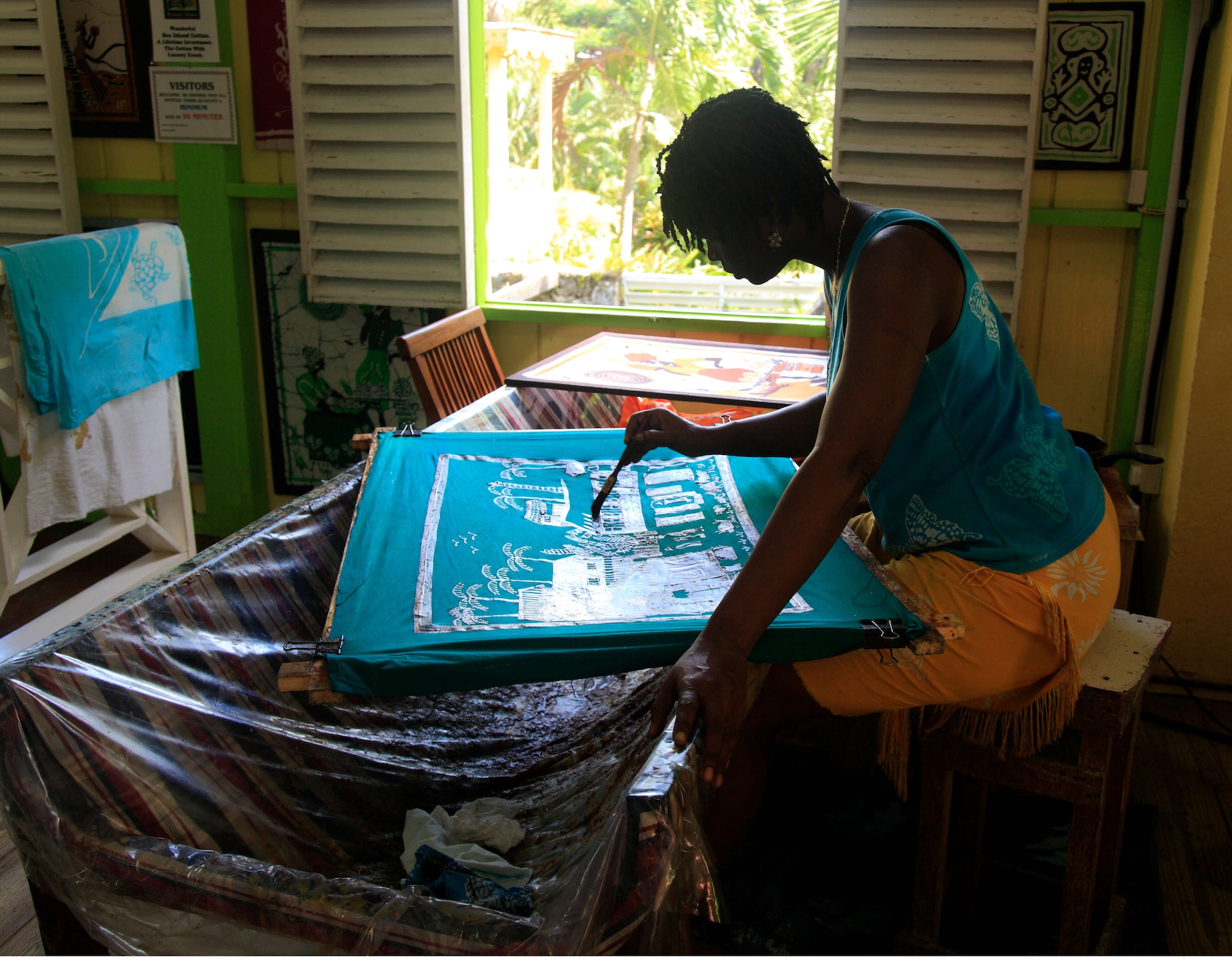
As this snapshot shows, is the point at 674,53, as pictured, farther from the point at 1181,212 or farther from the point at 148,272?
the point at 148,272

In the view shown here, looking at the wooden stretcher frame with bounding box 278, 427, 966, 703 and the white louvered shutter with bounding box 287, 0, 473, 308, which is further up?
the white louvered shutter with bounding box 287, 0, 473, 308

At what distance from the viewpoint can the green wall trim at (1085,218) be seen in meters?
2.89

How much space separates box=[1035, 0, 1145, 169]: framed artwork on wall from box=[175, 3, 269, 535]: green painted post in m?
2.72

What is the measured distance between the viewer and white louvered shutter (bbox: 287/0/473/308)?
3141mm

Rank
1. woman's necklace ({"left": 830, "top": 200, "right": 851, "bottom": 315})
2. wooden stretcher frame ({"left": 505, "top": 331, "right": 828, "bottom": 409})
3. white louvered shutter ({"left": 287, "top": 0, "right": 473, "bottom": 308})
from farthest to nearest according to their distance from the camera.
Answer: white louvered shutter ({"left": 287, "top": 0, "right": 473, "bottom": 308})
wooden stretcher frame ({"left": 505, "top": 331, "right": 828, "bottom": 409})
woman's necklace ({"left": 830, "top": 200, "right": 851, "bottom": 315})

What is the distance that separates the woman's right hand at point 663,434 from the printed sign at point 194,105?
2397mm

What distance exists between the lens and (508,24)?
Result: 6402mm

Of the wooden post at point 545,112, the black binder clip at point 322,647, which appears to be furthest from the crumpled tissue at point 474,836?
the wooden post at point 545,112

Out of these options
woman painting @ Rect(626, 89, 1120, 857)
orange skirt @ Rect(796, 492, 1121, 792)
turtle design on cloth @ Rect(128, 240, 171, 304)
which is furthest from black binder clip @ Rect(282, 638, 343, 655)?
turtle design on cloth @ Rect(128, 240, 171, 304)

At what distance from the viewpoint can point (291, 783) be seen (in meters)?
1.54

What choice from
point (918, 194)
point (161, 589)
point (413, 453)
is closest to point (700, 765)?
point (161, 589)

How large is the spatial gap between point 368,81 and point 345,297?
0.71 metres

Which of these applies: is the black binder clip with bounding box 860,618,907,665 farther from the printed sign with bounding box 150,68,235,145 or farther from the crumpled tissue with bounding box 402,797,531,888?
the printed sign with bounding box 150,68,235,145
